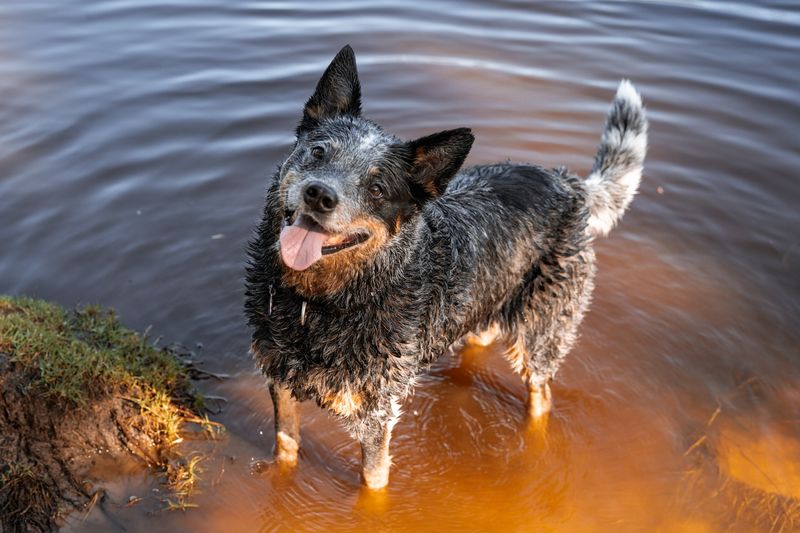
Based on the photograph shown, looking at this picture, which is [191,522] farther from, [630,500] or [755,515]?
[755,515]

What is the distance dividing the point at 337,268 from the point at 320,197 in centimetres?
52

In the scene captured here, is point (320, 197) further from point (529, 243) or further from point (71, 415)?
point (71, 415)

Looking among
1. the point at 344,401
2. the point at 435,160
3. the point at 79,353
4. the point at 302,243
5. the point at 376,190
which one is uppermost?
the point at 435,160

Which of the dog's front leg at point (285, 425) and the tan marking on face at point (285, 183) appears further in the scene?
the dog's front leg at point (285, 425)

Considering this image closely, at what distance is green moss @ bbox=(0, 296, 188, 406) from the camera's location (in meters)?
4.78

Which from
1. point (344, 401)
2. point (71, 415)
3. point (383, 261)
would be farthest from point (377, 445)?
point (71, 415)

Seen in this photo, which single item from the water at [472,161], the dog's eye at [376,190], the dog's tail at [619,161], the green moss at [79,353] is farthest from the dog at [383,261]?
the green moss at [79,353]

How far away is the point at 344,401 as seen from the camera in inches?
166

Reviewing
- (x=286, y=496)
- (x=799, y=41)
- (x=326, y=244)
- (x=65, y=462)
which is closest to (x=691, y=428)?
(x=286, y=496)

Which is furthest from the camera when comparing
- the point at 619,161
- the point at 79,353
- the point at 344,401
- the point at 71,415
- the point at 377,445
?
the point at 619,161

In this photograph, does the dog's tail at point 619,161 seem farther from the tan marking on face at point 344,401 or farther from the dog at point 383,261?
the tan marking on face at point 344,401

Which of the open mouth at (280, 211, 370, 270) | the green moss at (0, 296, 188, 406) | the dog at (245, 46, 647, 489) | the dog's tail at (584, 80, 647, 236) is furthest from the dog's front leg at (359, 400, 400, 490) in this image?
the dog's tail at (584, 80, 647, 236)

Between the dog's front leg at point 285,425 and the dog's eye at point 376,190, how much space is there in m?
1.31

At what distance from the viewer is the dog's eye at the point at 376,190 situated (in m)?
3.90
